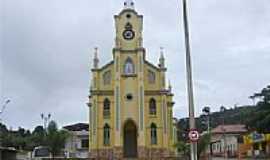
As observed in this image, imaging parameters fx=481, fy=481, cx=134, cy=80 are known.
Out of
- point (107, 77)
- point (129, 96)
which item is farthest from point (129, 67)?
point (129, 96)

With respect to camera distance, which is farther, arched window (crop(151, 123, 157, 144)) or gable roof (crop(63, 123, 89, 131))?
gable roof (crop(63, 123, 89, 131))

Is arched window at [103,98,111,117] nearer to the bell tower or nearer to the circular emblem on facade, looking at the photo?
the circular emblem on facade

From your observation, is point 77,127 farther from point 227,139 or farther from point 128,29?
point 128,29

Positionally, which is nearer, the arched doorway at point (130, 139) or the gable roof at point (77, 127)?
the arched doorway at point (130, 139)

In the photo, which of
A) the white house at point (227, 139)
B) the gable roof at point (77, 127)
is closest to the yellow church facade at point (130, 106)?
the white house at point (227, 139)

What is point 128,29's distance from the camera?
2179 inches

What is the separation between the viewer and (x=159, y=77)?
5416 centimetres

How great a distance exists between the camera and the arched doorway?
53.2 meters

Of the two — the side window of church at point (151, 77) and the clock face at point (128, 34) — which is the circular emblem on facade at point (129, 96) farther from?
the clock face at point (128, 34)

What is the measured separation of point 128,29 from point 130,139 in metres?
12.6

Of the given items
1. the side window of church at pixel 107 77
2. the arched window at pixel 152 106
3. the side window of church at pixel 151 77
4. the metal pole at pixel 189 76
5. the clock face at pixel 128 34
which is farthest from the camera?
the clock face at pixel 128 34

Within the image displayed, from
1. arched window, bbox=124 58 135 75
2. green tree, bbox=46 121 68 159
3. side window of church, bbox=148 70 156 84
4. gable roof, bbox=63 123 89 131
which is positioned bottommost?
green tree, bbox=46 121 68 159

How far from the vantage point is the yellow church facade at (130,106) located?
52.1m

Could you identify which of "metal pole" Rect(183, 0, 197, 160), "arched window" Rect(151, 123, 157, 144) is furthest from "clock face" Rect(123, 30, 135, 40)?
"metal pole" Rect(183, 0, 197, 160)
